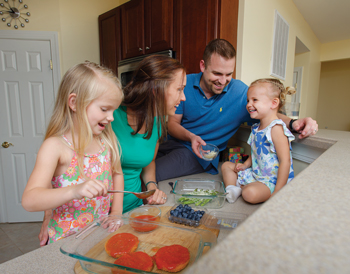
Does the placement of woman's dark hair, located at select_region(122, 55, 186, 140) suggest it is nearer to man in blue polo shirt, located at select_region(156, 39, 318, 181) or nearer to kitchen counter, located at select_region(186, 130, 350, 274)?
man in blue polo shirt, located at select_region(156, 39, 318, 181)

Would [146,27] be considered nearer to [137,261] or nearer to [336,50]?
[137,261]

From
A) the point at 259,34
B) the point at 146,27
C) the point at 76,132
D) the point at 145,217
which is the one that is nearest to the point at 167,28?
the point at 146,27

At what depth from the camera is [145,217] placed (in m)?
0.87

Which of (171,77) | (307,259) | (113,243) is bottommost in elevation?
(113,243)

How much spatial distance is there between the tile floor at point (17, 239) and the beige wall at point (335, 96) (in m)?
7.94

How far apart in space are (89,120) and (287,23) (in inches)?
133

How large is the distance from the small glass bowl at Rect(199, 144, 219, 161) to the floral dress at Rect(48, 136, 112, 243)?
24.0 inches

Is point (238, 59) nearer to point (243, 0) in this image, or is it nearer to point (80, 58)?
point (243, 0)

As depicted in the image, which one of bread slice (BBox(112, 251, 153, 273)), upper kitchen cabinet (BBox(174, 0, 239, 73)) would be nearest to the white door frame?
upper kitchen cabinet (BBox(174, 0, 239, 73))

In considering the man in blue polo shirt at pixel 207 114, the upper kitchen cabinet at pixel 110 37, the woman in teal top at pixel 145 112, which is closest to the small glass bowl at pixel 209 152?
the man in blue polo shirt at pixel 207 114

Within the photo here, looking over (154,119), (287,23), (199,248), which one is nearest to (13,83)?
(154,119)

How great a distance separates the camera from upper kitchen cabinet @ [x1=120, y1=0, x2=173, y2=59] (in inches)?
94.3

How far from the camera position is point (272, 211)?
1.09 feet

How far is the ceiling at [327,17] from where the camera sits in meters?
3.38
